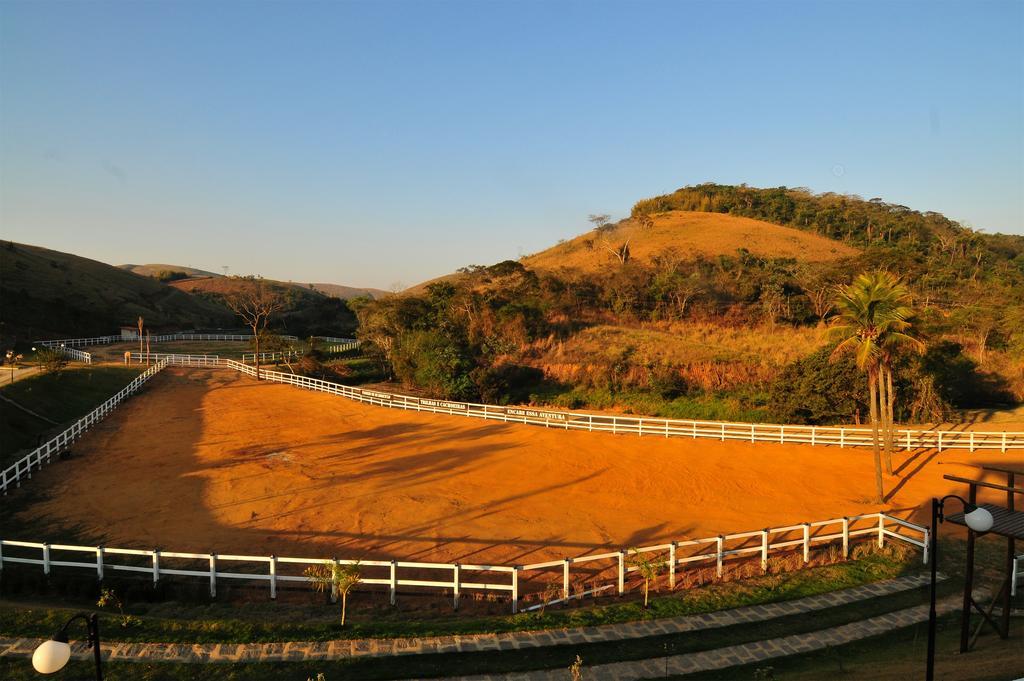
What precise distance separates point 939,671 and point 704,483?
13.3m

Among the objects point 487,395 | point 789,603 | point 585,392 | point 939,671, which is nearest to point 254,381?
point 487,395

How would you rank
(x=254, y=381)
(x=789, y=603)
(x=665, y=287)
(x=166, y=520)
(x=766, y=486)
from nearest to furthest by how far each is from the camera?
(x=789, y=603) → (x=166, y=520) → (x=766, y=486) → (x=254, y=381) → (x=665, y=287)

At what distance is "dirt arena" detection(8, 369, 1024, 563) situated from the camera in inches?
614

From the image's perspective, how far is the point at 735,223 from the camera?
103 metres

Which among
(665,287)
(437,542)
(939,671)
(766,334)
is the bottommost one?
(437,542)

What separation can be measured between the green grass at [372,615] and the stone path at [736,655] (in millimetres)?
1485

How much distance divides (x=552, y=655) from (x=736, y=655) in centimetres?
286

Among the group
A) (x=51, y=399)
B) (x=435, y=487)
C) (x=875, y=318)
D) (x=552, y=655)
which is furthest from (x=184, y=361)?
(x=875, y=318)

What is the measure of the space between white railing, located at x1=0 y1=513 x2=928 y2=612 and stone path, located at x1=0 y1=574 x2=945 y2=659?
1.49m

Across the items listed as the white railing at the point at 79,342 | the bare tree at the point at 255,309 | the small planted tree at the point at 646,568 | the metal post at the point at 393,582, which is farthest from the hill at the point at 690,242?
the metal post at the point at 393,582

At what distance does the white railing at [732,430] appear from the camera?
23734mm

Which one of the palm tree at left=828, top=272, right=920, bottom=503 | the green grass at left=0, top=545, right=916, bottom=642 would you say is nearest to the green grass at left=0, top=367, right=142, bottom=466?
the green grass at left=0, top=545, right=916, bottom=642

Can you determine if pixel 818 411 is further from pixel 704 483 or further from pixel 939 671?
pixel 939 671

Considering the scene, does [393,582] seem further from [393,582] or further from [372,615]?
[372,615]
